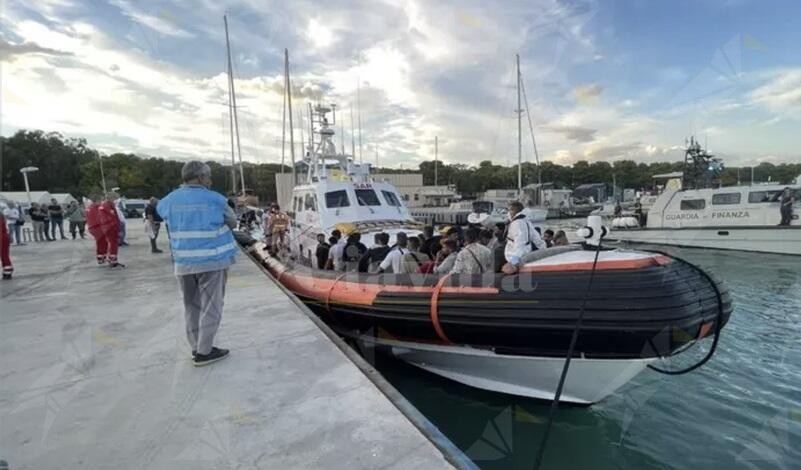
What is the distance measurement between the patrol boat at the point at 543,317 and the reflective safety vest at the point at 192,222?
2.01 meters

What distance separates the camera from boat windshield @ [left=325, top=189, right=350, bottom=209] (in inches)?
368

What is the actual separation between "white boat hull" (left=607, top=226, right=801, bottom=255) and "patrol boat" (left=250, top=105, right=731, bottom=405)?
1427 centimetres

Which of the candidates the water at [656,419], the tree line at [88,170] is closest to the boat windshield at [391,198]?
the water at [656,419]

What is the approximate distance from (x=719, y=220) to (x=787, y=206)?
200cm

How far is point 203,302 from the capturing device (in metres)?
3.18

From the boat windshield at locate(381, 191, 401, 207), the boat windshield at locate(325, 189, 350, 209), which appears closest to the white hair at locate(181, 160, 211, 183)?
the boat windshield at locate(325, 189, 350, 209)

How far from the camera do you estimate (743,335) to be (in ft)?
21.7

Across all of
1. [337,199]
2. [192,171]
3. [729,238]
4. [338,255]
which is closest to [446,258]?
[338,255]

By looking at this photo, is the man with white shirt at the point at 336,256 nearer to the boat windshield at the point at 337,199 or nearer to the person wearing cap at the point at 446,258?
the person wearing cap at the point at 446,258

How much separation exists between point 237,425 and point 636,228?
19607mm

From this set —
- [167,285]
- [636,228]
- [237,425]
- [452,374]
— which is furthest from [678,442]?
[636,228]

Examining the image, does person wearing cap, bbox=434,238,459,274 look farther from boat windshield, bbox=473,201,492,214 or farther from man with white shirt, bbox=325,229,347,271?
boat windshield, bbox=473,201,492,214

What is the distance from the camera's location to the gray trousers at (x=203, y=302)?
3184 millimetres

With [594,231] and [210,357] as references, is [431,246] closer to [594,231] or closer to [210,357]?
[594,231]
